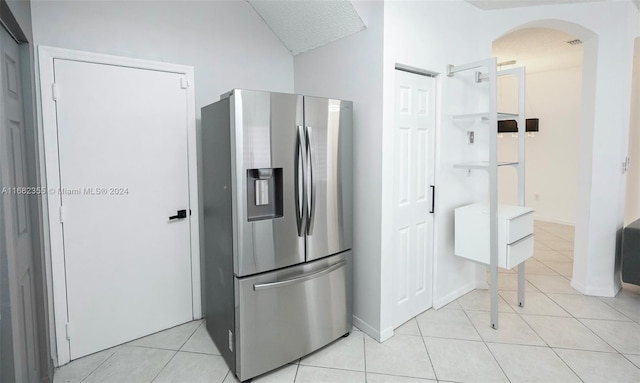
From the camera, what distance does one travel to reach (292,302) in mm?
2230

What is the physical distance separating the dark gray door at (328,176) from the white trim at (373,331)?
2.11 ft

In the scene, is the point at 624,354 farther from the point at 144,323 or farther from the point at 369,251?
the point at 144,323

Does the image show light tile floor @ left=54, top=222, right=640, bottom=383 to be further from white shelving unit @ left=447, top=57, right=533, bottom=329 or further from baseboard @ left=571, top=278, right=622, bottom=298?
white shelving unit @ left=447, top=57, right=533, bottom=329

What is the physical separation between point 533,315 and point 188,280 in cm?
292

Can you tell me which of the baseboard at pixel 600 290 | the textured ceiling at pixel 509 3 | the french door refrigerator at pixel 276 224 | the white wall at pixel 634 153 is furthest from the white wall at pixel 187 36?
the white wall at pixel 634 153

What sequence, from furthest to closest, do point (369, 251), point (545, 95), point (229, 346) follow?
point (545, 95)
point (369, 251)
point (229, 346)

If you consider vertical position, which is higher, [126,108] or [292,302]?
[126,108]

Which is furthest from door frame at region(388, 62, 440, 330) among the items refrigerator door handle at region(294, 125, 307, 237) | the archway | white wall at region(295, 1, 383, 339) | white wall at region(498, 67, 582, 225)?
white wall at region(498, 67, 582, 225)

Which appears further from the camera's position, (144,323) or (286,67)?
(286,67)

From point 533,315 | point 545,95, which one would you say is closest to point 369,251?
point 533,315

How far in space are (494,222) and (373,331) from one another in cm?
126

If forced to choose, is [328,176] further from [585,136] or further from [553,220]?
[553,220]

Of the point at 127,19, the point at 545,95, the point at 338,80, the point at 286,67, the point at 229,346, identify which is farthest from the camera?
the point at 545,95

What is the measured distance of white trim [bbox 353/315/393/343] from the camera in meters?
2.52
